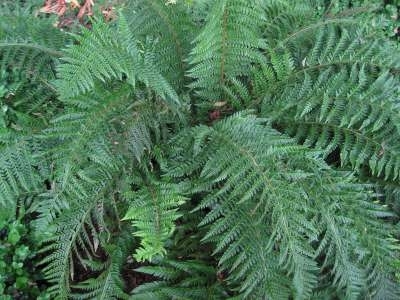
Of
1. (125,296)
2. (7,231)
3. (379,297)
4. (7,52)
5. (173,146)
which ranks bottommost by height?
(379,297)

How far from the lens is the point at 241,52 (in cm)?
287

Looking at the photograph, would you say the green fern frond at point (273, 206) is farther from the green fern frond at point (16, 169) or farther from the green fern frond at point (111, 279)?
the green fern frond at point (16, 169)

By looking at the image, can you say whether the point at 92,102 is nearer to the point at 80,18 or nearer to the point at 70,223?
the point at 70,223

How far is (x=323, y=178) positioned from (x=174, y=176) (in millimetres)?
884

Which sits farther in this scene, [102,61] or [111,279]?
[111,279]

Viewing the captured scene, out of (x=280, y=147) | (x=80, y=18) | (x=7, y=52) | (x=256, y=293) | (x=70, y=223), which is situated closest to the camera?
(x=280, y=147)

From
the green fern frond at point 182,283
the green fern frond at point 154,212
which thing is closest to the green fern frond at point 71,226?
the green fern frond at point 154,212

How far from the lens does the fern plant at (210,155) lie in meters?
2.54

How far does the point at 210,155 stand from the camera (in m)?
2.79

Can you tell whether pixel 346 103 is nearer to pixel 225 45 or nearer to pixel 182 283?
pixel 225 45

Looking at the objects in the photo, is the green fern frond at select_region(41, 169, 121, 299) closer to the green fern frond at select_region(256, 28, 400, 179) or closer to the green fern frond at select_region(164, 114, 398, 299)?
the green fern frond at select_region(164, 114, 398, 299)

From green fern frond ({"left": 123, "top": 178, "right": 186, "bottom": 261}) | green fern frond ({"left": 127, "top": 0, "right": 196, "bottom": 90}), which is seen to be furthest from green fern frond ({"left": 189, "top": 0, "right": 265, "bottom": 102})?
green fern frond ({"left": 123, "top": 178, "right": 186, "bottom": 261})

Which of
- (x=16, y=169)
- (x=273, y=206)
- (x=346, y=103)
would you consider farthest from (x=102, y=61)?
(x=346, y=103)

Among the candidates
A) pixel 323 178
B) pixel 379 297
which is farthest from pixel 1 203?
pixel 379 297
